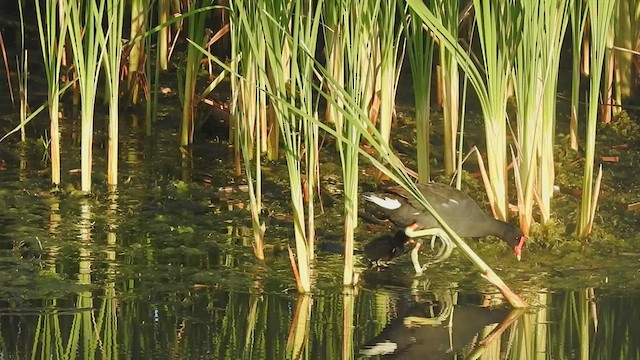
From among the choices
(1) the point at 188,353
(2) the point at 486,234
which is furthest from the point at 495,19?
(1) the point at 188,353

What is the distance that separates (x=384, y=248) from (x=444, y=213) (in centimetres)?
35

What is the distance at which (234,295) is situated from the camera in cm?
557

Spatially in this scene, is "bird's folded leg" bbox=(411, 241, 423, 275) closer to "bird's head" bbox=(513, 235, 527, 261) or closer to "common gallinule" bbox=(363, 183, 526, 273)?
"common gallinule" bbox=(363, 183, 526, 273)

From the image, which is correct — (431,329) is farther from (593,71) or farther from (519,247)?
(593,71)

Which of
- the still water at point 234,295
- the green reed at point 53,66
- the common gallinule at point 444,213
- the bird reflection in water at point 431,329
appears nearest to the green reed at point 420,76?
the still water at point 234,295

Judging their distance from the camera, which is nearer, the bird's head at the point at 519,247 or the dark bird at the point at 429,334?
the dark bird at the point at 429,334

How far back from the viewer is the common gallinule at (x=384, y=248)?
239 inches

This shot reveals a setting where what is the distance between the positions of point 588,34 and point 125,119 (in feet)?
10.4

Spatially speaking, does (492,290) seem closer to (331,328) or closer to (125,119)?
(331,328)

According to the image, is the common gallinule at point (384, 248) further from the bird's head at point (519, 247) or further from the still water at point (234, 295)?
the bird's head at point (519, 247)

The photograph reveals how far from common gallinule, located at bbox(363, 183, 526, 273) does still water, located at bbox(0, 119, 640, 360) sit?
14 centimetres

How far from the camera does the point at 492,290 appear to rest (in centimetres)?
574

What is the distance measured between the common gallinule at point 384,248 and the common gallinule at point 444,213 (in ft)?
0.30

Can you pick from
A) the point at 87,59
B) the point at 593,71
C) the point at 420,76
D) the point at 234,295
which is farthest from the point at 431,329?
the point at 87,59
